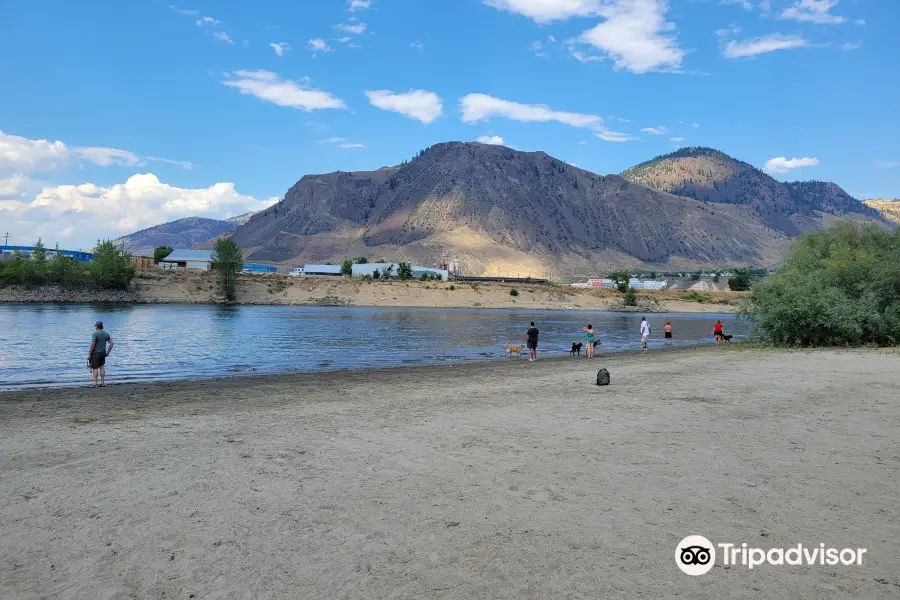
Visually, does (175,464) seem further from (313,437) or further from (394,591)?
(394,591)

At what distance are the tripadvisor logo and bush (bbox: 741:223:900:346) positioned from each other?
30.5 m

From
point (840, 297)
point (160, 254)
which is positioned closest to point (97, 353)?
point (840, 297)

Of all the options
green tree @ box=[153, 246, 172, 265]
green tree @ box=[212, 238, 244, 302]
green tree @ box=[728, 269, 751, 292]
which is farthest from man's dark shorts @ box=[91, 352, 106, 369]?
green tree @ box=[728, 269, 751, 292]

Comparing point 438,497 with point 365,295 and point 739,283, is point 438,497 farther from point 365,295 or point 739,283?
point 739,283

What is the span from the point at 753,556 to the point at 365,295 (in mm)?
108899

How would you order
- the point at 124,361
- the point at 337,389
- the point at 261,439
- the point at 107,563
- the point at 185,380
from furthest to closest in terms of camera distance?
the point at 124,361, the point at 185,380, the point at 337,389, the point at 261,439, the point at 107,563

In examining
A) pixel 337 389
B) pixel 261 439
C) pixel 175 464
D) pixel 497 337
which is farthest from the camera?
pixel 497 337

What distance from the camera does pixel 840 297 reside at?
32.1 m

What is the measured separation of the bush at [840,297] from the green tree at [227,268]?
8802cm

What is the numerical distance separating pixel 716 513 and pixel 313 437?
659 centimetres

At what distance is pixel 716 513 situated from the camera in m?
6.48

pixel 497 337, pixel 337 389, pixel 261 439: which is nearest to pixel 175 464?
pixel 261 439

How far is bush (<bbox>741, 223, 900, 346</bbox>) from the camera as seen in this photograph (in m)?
31.2

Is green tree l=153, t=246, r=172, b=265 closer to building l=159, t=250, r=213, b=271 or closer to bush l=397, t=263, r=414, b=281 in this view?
building l=159, t=250, r=213, b=271
